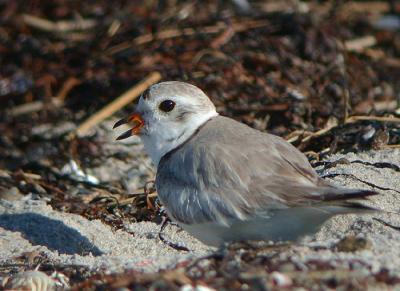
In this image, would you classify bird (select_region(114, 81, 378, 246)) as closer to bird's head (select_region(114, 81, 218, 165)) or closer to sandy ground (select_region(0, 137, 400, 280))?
bird's head (select_region(114, 81, 218, 165))

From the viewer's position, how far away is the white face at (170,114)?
4.01 metres

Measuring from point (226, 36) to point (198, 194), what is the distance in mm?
3484

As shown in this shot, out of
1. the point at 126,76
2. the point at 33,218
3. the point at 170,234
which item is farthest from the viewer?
the point at 126,76

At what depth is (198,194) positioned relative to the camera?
11.4 ft

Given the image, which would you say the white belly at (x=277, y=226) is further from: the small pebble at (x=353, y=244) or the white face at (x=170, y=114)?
the white face at (x=170, y=114)

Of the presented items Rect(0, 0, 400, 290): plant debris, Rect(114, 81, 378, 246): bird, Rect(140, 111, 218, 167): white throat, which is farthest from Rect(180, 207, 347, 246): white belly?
Rect(0, 0, 400, 290): plant debris

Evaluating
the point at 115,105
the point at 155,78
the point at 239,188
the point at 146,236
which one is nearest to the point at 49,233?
the point at 146,236

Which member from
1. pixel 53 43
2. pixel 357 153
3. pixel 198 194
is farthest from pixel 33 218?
pixel 53 43

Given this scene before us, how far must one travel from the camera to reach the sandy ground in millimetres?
3059

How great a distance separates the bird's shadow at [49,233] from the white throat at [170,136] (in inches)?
21.3

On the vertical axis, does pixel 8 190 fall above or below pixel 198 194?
below

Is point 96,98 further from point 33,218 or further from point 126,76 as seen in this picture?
point 33,218

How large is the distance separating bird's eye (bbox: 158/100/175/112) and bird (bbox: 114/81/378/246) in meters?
0.10

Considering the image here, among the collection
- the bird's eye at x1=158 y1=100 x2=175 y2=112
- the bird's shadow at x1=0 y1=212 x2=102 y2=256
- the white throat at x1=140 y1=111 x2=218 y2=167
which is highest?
the bird's eye at x1=158 y1=100 x2=175 y2=112
